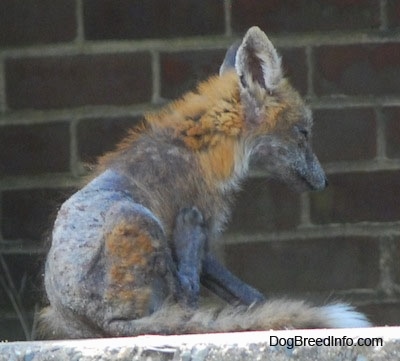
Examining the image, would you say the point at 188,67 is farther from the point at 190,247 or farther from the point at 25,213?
the point at 190,247

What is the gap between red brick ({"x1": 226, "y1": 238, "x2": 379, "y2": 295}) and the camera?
5969 mm

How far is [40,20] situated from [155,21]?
0.48m

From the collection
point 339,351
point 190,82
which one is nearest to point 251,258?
point 190,82

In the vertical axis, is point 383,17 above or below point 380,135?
above

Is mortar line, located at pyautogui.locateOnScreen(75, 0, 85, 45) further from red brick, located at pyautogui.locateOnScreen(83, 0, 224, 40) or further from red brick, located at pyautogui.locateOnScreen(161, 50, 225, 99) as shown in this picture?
red brick, located at pyautogui.locateOnScreen(161, 50, 225, 99)

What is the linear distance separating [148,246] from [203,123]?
62cm

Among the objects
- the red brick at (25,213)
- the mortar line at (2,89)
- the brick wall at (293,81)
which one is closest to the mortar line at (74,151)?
the brick wall at (293,81)

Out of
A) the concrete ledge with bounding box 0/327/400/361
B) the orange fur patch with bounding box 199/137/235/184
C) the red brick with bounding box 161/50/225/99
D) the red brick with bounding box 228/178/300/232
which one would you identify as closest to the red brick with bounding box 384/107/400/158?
the red brick with bounding box 228/178/300/232

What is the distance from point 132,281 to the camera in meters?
4.04

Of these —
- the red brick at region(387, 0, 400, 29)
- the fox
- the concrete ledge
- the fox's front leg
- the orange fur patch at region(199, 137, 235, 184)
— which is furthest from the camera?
the red brick at region(387, 0, 400, 29)

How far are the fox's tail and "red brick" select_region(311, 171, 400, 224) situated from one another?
1.91 m

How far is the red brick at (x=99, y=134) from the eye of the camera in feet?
19.5

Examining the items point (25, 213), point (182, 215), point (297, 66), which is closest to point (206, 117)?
point (182, 215)

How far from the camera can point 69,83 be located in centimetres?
595
